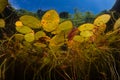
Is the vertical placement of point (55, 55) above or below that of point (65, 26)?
below

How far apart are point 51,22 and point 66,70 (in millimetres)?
181

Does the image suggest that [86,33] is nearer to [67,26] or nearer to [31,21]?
[67,26]

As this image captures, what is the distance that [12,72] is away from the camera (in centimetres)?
98

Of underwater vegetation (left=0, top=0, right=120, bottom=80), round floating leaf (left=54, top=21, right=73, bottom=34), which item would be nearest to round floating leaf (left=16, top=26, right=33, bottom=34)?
underwater vegetation (left=0, top=0, right=120, bottom=80)

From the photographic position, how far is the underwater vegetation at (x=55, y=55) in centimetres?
97

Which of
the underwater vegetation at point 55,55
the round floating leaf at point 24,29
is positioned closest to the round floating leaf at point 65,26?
the underwater vegetation at point 55,55

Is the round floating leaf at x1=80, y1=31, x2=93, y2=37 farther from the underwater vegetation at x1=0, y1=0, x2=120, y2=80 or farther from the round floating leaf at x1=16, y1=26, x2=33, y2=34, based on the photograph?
the round floating leaf at x1=16, y1=26, x2=33, y2=34

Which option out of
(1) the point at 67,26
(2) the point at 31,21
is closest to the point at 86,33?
(1) the point at 67,26

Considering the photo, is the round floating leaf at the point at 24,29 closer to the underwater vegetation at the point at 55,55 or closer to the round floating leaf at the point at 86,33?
the underwater vegetation at the point at 55,55

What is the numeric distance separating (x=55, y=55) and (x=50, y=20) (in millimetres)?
128

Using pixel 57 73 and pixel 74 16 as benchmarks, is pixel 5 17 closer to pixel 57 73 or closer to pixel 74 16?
pixel 57 73

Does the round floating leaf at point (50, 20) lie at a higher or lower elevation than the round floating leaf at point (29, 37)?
higher

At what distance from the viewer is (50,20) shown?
1000mm

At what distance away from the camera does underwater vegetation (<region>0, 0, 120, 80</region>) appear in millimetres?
972
